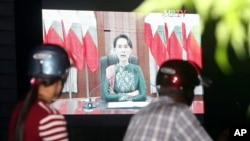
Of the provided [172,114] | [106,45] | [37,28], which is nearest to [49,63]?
[172,114]

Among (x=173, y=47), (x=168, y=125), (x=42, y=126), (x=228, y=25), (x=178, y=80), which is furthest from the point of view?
(x=228, y=25)

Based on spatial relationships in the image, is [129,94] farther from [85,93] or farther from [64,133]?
[64,133]

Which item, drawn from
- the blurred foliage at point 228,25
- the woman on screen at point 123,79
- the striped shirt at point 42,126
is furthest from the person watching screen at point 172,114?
the blurred foliage at point 228,25

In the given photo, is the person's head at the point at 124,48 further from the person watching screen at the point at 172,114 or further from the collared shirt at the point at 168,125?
the collared shirt at the point at 168,125

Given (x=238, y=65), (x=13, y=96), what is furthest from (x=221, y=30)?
(x=13, y=96)

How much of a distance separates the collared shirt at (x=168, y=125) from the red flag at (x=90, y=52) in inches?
85.6

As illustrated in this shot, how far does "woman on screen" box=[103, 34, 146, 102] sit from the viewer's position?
582cm

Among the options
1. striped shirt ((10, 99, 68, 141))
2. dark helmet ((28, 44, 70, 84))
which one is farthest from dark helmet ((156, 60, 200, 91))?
striped shirt ((10, 99, 68, 141))

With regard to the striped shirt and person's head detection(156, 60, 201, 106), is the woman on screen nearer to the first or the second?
person's head detection(156, 60, 201, 106)

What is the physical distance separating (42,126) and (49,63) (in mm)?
357

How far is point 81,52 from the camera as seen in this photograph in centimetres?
579

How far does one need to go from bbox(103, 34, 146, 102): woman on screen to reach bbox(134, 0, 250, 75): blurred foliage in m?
0.75

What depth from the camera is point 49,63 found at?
3.56 metres

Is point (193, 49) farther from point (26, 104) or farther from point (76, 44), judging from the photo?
point (26, 104)
